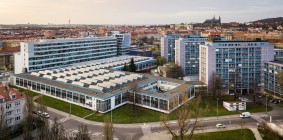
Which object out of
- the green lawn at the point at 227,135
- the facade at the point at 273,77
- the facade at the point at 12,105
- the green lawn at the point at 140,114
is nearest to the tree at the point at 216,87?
the green lawn at the point at 140,114

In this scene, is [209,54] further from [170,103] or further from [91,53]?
[91,53]

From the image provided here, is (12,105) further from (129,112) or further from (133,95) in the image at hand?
(133,95)

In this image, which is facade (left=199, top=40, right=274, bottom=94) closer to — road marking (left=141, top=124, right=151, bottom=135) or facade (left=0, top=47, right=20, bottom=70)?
road marking (left=141, top=124, right=151, bottom=135)

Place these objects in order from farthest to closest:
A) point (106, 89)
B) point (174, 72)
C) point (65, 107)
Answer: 1. point (174, 72)
2. point (106, 89)
3. point (65, 107)

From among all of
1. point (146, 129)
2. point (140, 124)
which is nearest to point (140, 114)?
point (140, 124)

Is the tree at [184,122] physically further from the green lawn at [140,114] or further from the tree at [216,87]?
the tree at [216,87]

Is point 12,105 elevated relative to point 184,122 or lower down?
elevated
